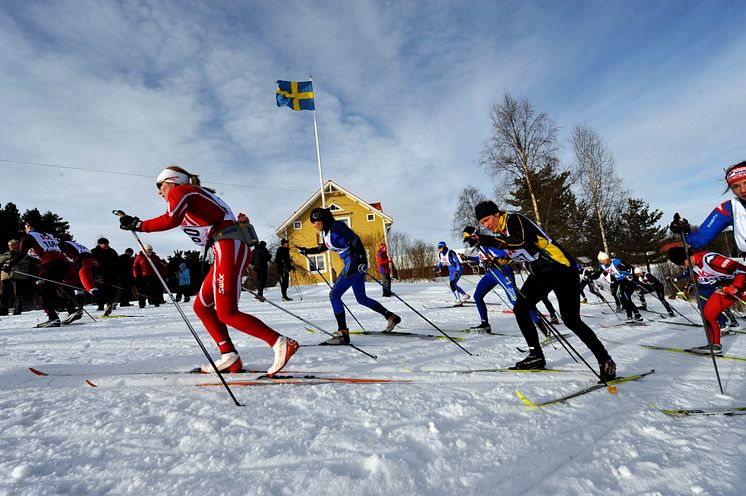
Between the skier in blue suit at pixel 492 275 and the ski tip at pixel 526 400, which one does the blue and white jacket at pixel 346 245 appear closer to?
the skier in blue suit at pixel 492 275

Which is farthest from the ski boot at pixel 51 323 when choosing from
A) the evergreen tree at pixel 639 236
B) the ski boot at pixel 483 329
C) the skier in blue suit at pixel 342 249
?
the evergreen tree at pixel 639 236

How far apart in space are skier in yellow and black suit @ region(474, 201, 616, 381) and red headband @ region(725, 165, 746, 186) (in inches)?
67.2

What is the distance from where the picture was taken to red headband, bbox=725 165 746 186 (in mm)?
3672

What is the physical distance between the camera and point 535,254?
3812 millimetres

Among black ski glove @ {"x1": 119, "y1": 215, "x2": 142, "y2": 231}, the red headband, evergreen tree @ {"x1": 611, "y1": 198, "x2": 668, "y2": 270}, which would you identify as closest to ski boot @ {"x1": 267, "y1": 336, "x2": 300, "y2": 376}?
black ski glove @ {"x1": 119, "y1": 215, "x2": 142, "y2": 231}

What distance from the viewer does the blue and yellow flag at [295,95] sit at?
21047mm

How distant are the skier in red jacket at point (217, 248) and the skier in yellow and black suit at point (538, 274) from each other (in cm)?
230

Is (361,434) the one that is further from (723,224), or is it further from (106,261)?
(106,261)

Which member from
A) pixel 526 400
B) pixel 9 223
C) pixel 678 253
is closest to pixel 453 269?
pixel 678 253

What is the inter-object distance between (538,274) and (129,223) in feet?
12.3

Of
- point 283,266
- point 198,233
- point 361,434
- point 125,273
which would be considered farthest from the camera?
point 125,273

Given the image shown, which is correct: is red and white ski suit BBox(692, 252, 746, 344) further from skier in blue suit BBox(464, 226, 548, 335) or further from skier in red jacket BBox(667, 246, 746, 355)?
skier in blue suit BBox(464, 226, 548, 335)

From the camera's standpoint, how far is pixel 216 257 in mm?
3314

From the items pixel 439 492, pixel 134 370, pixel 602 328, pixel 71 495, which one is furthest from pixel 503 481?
pixel 602 328
